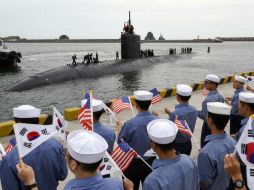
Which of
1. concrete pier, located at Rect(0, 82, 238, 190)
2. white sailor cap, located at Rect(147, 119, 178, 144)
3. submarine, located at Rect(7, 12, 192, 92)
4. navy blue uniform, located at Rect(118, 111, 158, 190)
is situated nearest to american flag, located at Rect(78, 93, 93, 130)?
navy blue uniform, located at Rect(118, 111, 158, 190)

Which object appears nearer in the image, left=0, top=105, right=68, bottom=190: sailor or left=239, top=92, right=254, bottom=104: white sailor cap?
left=0, top=105, right=68, bottom=190: sailor

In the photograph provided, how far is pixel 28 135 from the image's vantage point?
11.2ft

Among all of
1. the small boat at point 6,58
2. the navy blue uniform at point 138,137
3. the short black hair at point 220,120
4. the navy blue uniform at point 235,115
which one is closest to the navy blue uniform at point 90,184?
the short black hair at point 220,120

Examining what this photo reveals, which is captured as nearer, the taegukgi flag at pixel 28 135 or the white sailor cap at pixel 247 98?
the taegukgi flag at pixel 28 135

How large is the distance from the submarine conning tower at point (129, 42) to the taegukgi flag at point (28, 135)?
84.2ft

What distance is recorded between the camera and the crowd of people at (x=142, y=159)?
2.81 metres

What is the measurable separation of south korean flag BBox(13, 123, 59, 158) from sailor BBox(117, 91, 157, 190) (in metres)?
1.78

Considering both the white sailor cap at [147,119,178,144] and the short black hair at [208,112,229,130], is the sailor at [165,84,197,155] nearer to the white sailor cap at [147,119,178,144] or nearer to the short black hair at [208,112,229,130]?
the short black hair at [208,112,229,130]

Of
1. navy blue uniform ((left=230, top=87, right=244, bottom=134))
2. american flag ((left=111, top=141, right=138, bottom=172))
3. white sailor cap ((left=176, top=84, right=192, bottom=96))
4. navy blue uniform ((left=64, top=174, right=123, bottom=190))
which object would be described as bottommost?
navy blue uniform ((left=230, top=87, right=244, bottom=134))

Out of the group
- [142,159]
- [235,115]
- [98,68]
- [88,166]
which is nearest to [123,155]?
[142,159]

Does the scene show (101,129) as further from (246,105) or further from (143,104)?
(246,105)

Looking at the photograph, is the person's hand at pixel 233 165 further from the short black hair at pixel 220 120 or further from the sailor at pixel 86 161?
the short black hair at pixel 220 120

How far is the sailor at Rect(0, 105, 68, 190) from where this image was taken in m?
3.76

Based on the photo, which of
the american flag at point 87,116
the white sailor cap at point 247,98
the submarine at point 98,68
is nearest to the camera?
the american flag at point 87,116
